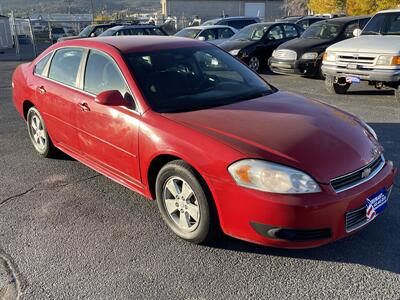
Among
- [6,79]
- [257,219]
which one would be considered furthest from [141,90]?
[6,79]

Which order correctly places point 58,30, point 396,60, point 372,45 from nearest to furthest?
point 396,60, point 372,45, point 58,30

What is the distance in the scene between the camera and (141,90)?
11.6ft

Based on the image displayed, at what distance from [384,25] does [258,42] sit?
4513mm

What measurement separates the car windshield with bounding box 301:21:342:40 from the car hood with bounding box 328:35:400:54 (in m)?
2.27

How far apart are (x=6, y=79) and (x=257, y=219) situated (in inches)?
483

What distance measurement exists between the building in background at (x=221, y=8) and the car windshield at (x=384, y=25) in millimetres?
43716

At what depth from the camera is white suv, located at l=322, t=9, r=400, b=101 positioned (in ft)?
24.5

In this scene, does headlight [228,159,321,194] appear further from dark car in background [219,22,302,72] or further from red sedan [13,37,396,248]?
dark car in background [219,22,302,72]

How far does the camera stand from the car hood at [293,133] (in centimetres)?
282

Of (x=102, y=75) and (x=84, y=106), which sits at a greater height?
(x=102, y=75)

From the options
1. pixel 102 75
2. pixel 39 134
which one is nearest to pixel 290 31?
pixel 39 134

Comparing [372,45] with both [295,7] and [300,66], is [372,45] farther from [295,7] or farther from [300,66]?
[295,7]

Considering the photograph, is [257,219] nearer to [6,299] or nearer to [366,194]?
[366,194]

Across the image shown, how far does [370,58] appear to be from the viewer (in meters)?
7.70
